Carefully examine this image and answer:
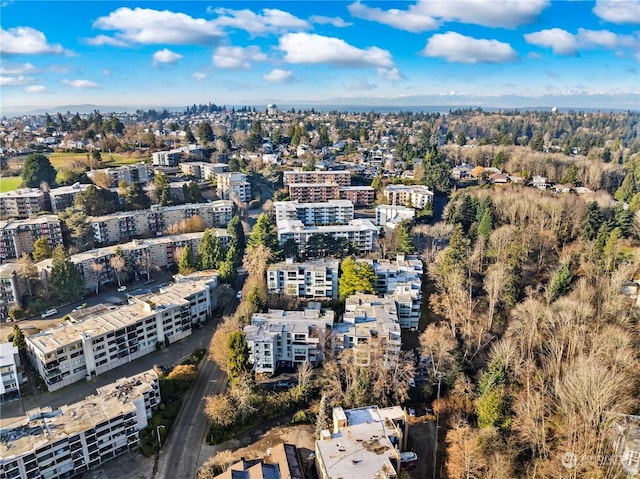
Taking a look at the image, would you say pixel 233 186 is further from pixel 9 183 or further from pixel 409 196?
pixel 9 183

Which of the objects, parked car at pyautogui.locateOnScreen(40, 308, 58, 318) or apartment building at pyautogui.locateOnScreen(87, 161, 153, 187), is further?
apartment building at pyautogui.locateOnScreen(87, 161, 153, 187)

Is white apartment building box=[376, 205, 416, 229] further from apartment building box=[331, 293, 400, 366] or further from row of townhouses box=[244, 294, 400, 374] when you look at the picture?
row of townhouses box=[244, 294, 400, 374]

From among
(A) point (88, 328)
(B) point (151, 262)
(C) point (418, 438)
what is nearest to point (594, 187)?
(C) point (418, 438)

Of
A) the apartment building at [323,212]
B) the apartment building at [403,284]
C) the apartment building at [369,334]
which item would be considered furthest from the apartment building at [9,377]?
the apartment building at [323,212]

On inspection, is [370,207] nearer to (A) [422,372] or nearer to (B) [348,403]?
(A) [422,372]

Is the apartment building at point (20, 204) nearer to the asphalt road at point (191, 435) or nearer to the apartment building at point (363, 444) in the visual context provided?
the asphalt road at point (191, 435)

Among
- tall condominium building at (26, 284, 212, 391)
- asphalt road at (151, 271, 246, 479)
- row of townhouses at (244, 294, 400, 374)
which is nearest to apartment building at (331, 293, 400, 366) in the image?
row of townhouses at (244, 294, 400, 374)
